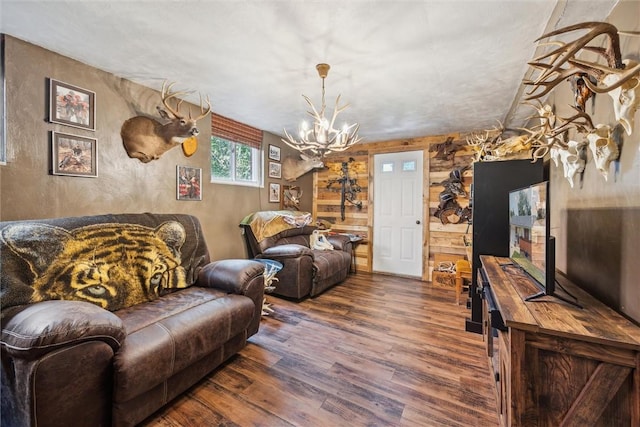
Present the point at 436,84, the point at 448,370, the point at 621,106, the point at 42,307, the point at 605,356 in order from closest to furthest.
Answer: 1. the point at 605,356
2. the point at 621,106
3. the point at 42,307
4. the point at 448,370
5. the point at 436,84

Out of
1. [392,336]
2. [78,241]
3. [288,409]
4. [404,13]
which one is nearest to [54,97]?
[78,241]

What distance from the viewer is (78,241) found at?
1.71 metres

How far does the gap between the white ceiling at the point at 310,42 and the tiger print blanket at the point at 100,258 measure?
1.27m

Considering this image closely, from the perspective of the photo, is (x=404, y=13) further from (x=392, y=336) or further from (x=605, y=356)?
(x=392, y=336)

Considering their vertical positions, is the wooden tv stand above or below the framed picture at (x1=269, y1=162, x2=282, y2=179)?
below

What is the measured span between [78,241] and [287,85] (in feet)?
6.80

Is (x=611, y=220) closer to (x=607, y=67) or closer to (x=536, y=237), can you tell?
(x=536, y=237)

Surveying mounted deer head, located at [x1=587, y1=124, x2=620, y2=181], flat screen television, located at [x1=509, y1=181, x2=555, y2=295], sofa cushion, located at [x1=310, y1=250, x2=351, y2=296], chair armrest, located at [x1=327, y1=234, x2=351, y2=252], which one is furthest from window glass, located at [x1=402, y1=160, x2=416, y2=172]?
mounted deer head, located at [x1=587, y1=124, x2=620, y2=181]

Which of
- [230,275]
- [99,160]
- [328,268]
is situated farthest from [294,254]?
[99,160]

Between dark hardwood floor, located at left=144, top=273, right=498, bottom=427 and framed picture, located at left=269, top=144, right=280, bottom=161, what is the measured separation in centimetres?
244

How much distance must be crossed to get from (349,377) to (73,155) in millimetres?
2753

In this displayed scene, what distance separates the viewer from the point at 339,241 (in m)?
4.33

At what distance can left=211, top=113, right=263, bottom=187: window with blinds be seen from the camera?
133 inches

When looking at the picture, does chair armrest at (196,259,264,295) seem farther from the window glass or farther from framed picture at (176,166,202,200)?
the window glass
